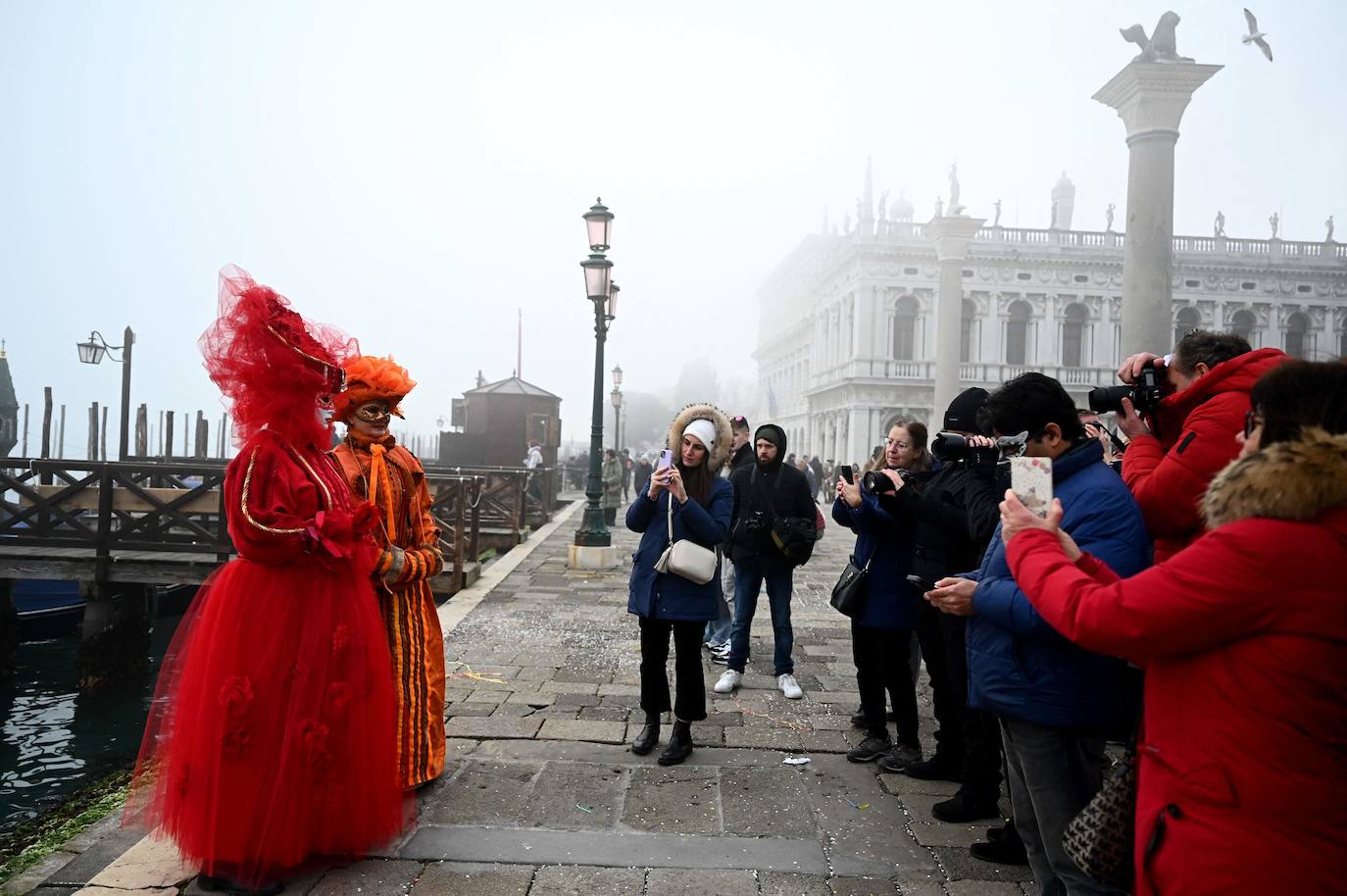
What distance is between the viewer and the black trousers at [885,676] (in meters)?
4.15

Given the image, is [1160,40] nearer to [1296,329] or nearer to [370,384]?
[370,384]

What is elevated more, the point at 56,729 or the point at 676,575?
the point at 676,575

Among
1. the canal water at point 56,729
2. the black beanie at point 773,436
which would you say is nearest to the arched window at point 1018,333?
the canal water at point 56,729

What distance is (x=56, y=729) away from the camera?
8203mm

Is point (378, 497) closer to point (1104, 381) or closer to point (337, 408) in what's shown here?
point (337, 408)

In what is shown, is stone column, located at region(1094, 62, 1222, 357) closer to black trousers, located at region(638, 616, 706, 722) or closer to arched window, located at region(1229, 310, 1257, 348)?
black trousers, located at region(638, 616, 706, 722)

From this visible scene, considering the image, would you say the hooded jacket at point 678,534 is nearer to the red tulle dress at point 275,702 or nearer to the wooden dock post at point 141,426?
the red tulle dress at point 275,702

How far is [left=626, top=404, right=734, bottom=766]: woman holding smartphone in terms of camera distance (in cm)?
420

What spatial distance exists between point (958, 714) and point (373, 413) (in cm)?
290

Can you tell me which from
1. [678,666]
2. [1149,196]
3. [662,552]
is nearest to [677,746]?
[678,666]

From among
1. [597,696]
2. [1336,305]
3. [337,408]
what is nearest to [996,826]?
[597,696]

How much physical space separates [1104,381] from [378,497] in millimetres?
44749

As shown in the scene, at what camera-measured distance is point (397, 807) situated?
3180mm

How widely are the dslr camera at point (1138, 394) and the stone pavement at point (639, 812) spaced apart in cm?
167
